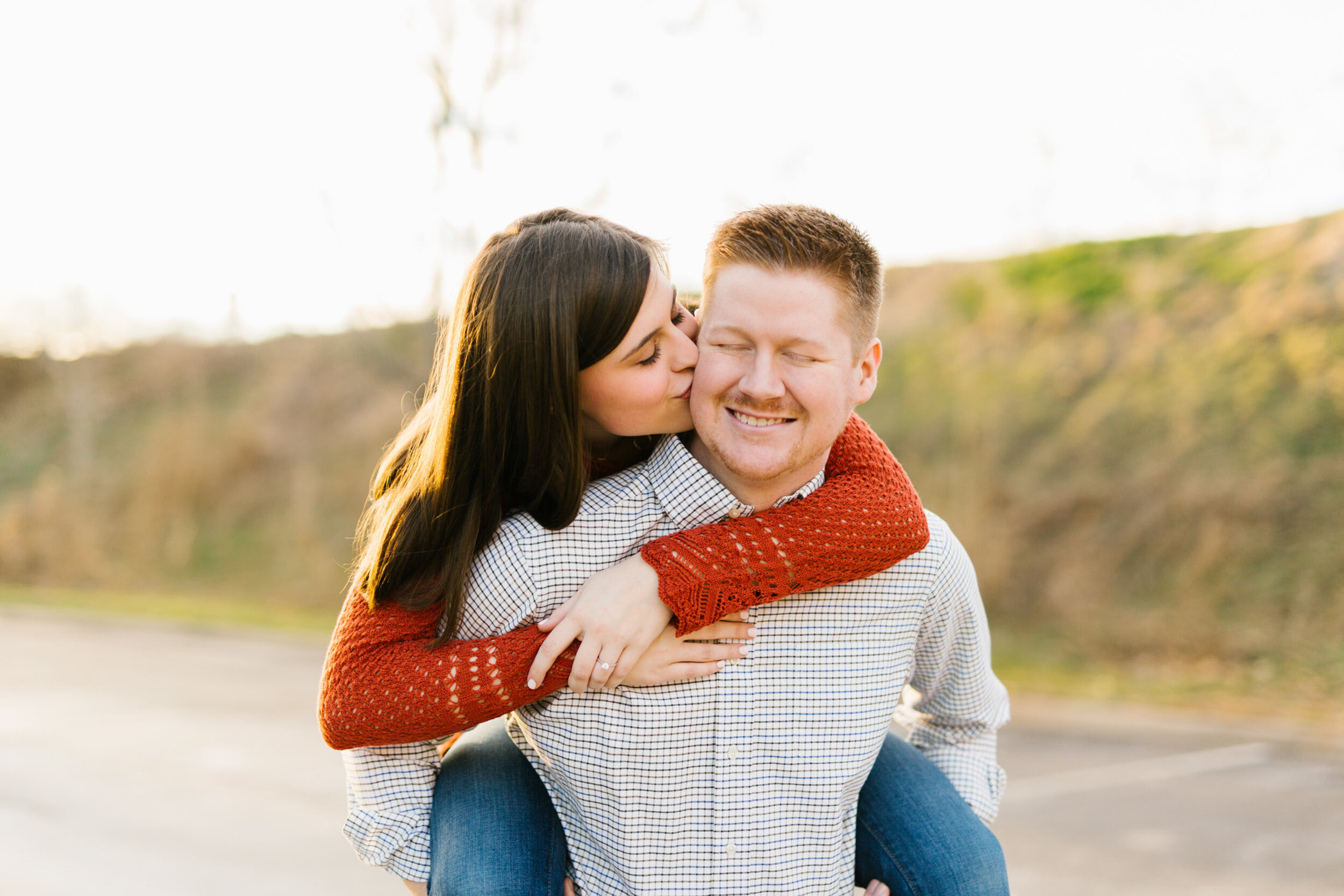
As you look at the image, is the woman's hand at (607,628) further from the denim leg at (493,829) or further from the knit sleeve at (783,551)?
the denim leg at (493,829)

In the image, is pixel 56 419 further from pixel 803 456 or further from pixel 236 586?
pixel 803 456

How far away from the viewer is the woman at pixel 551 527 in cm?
190

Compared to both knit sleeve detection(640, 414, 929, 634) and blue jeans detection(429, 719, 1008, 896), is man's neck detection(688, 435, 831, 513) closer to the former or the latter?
knit sleeve detection(640, 414, 929, 634)

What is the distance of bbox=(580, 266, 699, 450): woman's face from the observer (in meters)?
2.07

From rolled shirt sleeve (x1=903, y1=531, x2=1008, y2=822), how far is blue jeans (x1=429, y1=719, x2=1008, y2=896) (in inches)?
3.9

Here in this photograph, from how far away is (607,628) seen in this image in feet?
6.14

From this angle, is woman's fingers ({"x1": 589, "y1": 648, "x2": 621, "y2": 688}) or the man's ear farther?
the man's ear

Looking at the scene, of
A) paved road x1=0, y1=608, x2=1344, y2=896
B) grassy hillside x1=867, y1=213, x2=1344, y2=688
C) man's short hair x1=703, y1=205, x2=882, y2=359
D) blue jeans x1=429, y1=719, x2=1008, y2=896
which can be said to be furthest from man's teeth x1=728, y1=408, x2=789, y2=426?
grassy hillside x1=867, y1=213, x2=1344, y2=688

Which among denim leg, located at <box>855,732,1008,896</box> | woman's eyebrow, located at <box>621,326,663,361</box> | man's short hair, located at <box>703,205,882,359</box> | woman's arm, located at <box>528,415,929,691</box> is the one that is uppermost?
man's short hair, located at <box>703,205,882,359</box>

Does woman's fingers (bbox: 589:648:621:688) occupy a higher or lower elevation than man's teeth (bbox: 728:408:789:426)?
lower

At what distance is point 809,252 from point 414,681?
3.53 feet

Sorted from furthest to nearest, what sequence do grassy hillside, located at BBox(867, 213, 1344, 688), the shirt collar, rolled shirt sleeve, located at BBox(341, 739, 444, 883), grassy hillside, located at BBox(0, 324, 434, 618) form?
grassy hillside, located at BBox(0, 324, 434, 618) < grassy hillside, located at BBox(867, 213, 1344, 688) < the shirt collar < rolled shirt sleeve, located at BBox(341, 739, 444, 883)

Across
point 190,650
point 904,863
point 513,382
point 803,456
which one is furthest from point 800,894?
point 190,650

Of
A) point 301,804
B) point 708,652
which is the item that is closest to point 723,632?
point 708,652
